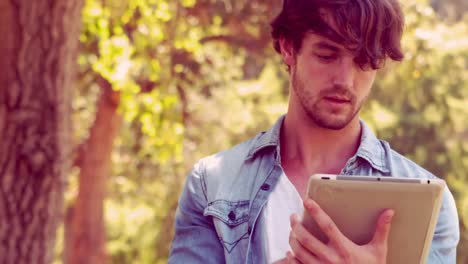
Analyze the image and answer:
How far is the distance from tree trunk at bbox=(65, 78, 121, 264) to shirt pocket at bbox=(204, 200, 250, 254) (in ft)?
31.8

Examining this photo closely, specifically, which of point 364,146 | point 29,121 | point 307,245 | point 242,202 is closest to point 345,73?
point 364,146

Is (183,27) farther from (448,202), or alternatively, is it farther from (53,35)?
(448,202)

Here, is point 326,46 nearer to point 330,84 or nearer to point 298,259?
point 330,84

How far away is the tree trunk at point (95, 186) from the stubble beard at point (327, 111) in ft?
31.9

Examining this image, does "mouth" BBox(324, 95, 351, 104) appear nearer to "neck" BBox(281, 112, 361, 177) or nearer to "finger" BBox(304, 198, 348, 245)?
"neck" BBox(281, 112, 361, 177)

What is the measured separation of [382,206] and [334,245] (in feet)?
0.55

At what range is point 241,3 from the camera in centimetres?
1052

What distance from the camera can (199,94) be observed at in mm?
12500

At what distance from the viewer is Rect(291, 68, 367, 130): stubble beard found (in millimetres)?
2567

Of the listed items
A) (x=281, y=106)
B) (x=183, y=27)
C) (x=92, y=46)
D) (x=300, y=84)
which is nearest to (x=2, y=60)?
(x=300, y=84)

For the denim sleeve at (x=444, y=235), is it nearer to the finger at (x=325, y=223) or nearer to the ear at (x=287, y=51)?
the finger at (x=325, y=223)

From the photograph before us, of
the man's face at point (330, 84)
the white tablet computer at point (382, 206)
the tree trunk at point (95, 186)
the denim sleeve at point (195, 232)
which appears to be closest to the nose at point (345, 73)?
the man's face at point (330, 84)

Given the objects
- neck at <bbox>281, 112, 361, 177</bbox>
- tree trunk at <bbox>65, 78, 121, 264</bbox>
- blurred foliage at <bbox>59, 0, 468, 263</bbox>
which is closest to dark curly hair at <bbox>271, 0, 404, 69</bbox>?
neck at <bbox>281, 112, 361, 177</bbox>

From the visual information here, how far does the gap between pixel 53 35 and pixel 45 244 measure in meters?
1.07
